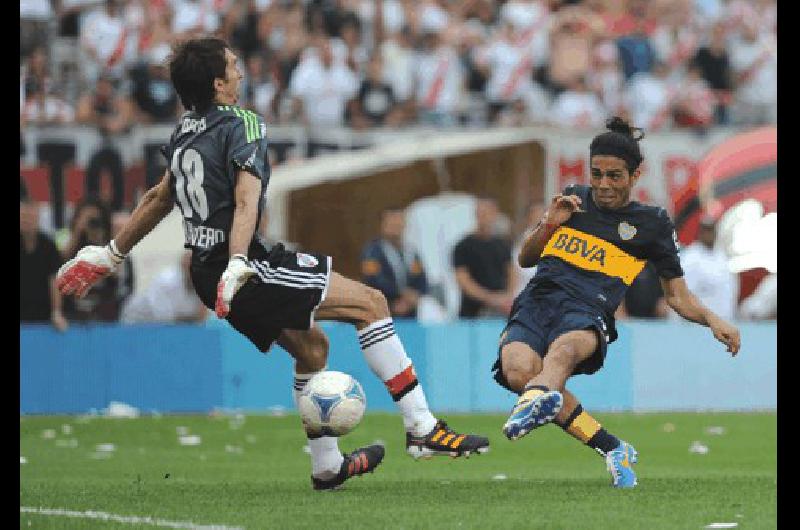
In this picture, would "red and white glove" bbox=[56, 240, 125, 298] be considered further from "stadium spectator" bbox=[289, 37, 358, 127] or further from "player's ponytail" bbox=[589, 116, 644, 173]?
"stadium spectator" bbox=[289, 37, 358, 127]

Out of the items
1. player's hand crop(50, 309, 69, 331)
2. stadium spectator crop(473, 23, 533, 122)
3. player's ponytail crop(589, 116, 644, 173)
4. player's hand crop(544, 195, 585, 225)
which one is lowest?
player's hand crop(50, 309, 69, 331)

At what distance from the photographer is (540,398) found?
9.29 metres

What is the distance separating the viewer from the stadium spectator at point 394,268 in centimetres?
1909

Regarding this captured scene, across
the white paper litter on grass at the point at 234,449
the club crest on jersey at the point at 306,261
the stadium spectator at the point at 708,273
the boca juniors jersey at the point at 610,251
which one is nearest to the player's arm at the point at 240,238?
the club crest on jersey at the point at 306,261

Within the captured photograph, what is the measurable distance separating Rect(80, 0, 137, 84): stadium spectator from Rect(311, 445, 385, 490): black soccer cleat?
1166 cm

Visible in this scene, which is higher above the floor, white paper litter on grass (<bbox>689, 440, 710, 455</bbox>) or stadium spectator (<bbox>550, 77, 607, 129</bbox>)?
stadium spectator (<bbox>550, 77, 607, 129</bbox>)

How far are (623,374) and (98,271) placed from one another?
10112 millimetres

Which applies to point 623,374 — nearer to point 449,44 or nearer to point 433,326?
point 433,326

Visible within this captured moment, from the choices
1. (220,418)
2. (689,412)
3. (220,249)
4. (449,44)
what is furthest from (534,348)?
(449,44)

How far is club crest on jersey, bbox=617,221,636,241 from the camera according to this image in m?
10.5

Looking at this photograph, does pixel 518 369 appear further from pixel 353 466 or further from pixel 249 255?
pixel 249 255

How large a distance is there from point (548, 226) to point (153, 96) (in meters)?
11.0

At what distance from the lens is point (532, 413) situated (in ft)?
30.3

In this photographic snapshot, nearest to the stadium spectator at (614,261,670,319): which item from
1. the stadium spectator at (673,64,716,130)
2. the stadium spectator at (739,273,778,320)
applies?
the stadium spectator at (739,273,778,320)
